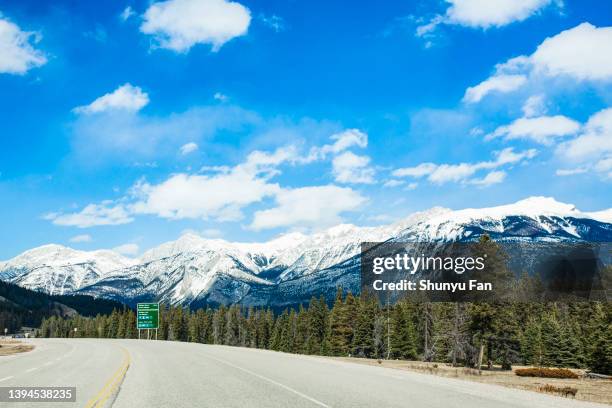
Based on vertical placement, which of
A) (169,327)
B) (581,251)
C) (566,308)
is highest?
(581,251)

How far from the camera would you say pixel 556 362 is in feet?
210

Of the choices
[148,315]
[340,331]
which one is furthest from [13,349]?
[340,331]

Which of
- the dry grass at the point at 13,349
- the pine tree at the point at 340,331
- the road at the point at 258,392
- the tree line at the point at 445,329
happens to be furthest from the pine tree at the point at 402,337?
the road at the point at 258,392

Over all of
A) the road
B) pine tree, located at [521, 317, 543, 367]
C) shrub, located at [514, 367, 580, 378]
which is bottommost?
pine tree, located at [521, 317, 543, 367]

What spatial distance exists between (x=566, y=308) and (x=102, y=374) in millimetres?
90252

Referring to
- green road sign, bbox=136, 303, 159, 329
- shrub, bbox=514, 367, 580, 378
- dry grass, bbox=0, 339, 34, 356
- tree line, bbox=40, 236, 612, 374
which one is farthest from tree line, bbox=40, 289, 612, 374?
dry grass, bbox=0, 339, 34, 356

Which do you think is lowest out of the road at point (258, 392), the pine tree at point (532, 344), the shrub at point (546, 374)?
the pine tree at point (532, 344)

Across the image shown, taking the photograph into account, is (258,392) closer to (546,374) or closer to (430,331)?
(546,374)

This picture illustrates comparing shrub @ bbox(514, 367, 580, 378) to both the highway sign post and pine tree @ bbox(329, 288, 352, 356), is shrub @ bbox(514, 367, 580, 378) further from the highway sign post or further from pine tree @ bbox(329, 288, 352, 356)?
the highway sign post

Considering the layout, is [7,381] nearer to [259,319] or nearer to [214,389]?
[214,389]

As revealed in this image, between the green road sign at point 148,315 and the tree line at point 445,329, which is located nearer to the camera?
the tree line at point 445,329

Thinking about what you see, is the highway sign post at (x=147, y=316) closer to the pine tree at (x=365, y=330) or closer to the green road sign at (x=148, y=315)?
the green road sign at (x=148, y=315)

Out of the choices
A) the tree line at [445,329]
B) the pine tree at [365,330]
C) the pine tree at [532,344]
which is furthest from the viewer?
the pine tree at [365,330]

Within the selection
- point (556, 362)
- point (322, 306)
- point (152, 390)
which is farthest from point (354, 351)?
point (152, 390)
